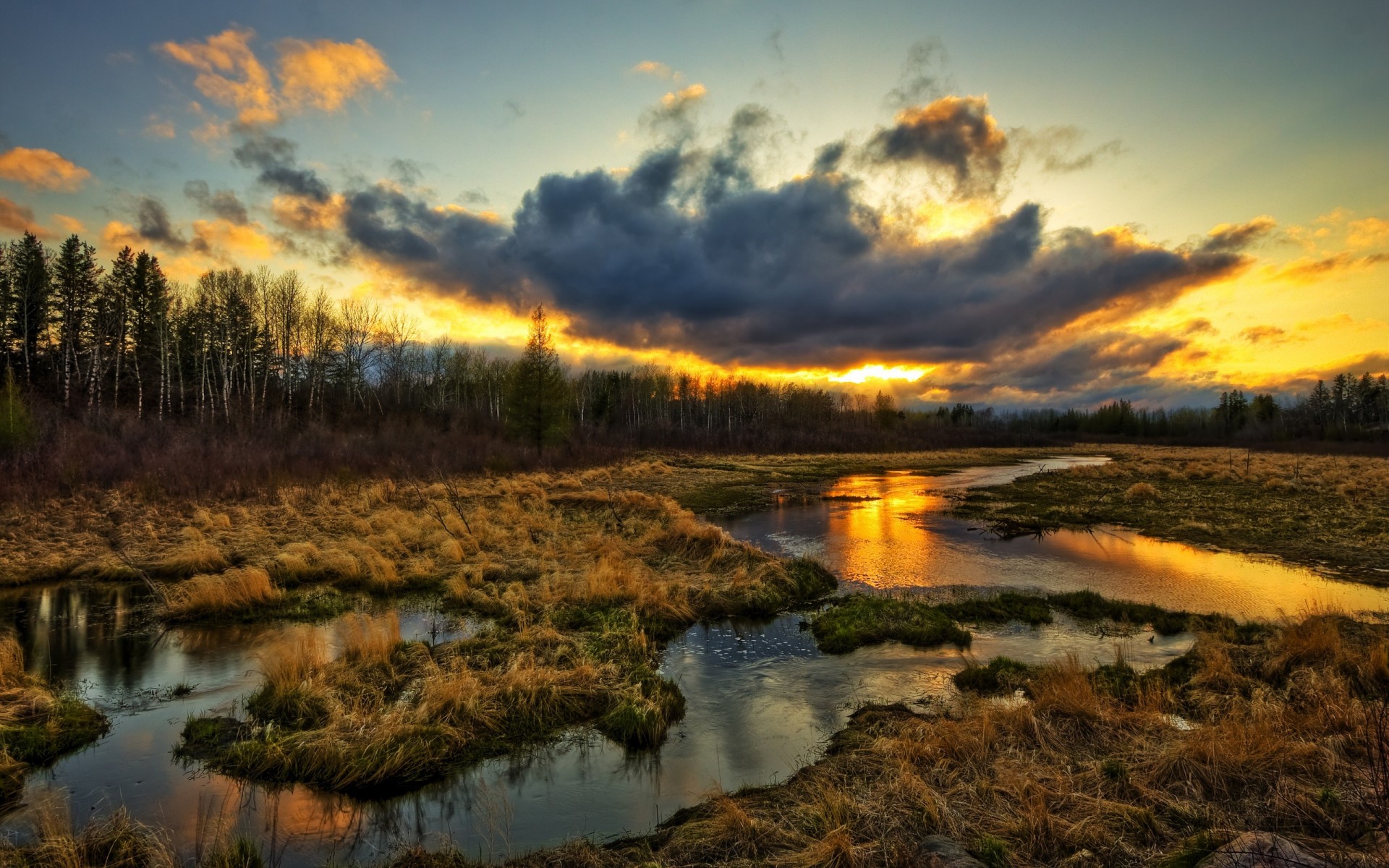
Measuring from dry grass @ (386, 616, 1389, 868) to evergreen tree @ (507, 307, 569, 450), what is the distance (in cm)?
4033

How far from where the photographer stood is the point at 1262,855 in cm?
441

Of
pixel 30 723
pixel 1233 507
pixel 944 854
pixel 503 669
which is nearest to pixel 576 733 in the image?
pixel 503 669

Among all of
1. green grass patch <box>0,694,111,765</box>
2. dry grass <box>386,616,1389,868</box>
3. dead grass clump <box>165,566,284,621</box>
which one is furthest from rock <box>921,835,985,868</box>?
dead grass clump <box>165,566,284,621</box>

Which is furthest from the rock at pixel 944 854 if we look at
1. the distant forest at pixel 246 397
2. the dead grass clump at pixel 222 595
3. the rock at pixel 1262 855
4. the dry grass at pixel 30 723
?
the distant forest at pixel 246 397

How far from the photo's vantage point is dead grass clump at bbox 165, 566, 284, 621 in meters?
13.6

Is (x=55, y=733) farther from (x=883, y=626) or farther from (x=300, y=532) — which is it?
(x=883, y=626)

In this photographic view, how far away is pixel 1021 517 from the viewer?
91.0 ft

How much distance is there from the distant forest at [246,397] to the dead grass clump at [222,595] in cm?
1332

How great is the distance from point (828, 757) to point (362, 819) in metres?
5.47

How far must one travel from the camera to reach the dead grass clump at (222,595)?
13.6m

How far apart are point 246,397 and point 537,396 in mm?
35808

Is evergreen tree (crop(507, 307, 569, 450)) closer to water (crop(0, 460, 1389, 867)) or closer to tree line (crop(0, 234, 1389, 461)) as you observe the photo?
tree line (crop(0, 234, 1389, 461))

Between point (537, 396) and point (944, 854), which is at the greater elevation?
point (537, 396)

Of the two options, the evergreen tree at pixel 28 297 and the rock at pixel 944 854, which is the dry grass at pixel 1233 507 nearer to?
the rock at pixel 944 854
